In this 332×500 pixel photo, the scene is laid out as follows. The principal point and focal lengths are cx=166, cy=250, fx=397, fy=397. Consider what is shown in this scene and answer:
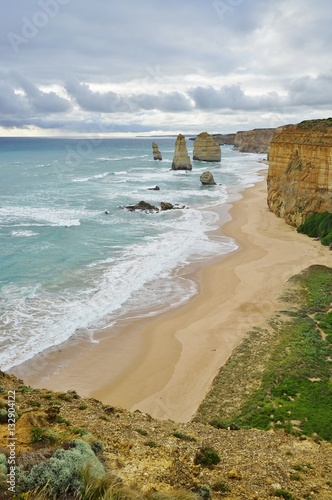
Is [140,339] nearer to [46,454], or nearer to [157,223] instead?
[46,454]

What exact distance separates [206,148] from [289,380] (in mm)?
102952

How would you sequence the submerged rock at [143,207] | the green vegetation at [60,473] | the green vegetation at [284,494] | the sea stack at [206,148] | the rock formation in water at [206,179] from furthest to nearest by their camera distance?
the sea stack at [206,148] → the rock formation in water at [206,179] → the submerged rock at [143,207] → the green vegetation at [284,494] → the green vegetation at [60,473]

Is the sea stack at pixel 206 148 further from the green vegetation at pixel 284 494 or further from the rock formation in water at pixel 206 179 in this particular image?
the green vegetation at pixel 284 494

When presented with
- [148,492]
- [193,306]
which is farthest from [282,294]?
[148,492]

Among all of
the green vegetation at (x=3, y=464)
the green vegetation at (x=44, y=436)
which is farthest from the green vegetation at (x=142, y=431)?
the green vegetation at (x=3, y=464)

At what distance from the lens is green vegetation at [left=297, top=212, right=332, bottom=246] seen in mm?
32925

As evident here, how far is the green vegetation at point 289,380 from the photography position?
12539 mm

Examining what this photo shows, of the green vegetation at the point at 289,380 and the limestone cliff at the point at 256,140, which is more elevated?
the limestone cliff at the point at 256,140

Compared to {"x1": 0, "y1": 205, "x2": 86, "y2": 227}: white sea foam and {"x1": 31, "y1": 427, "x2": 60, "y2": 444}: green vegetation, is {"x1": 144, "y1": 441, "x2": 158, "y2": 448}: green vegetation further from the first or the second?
{"x1": 0, "y1": 205, "x2": 86, "y2": 227}: white sea foam

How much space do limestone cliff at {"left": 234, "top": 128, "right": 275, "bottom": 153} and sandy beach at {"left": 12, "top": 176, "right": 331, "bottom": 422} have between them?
134m

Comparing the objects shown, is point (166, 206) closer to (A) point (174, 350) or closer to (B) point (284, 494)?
(A) point (174, 350)

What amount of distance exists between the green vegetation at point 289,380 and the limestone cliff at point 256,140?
140419mm

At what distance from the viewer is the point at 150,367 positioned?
16828mm

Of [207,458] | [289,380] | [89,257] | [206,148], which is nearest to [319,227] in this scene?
[89,257]
